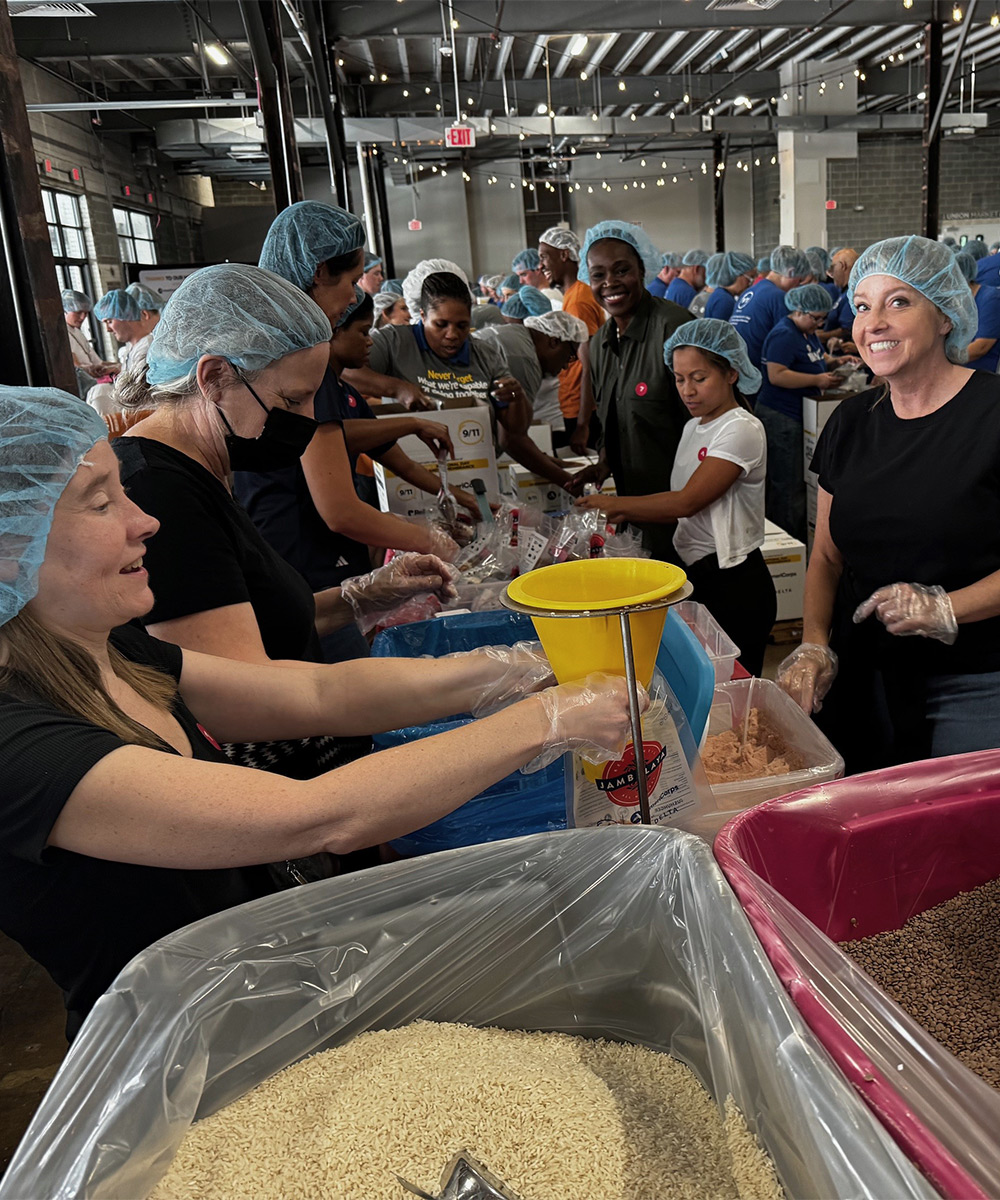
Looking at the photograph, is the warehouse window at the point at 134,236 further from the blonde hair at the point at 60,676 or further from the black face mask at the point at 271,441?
the blonde hair at the point at 60,676

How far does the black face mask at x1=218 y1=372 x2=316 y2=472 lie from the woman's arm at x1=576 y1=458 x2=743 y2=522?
3.80 feet

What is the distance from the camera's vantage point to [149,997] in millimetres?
870

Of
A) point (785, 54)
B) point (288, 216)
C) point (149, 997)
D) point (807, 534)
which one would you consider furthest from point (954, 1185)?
point (785, 54)

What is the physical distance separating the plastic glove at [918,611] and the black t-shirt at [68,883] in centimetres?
119

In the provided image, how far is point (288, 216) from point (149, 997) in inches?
78.6

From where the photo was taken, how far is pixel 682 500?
2.56 metres

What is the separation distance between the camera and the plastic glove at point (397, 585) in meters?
2.09

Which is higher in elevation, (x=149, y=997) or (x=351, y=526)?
(x=351, y=526)

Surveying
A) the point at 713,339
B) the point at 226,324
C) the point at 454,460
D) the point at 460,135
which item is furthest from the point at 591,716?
the point at 460,135

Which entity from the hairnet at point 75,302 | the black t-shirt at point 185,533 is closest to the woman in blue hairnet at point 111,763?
the black t-shirt at point 185,533

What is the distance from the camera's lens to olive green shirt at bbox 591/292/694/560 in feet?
10.2

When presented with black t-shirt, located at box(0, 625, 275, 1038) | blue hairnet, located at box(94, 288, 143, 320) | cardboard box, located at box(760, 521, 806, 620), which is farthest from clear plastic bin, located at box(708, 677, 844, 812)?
blue hairnet, located at box(94, 288, 143, 320)

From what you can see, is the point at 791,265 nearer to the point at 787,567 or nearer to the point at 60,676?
the point at 787,567

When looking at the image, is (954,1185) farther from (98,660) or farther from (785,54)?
(785,54)
